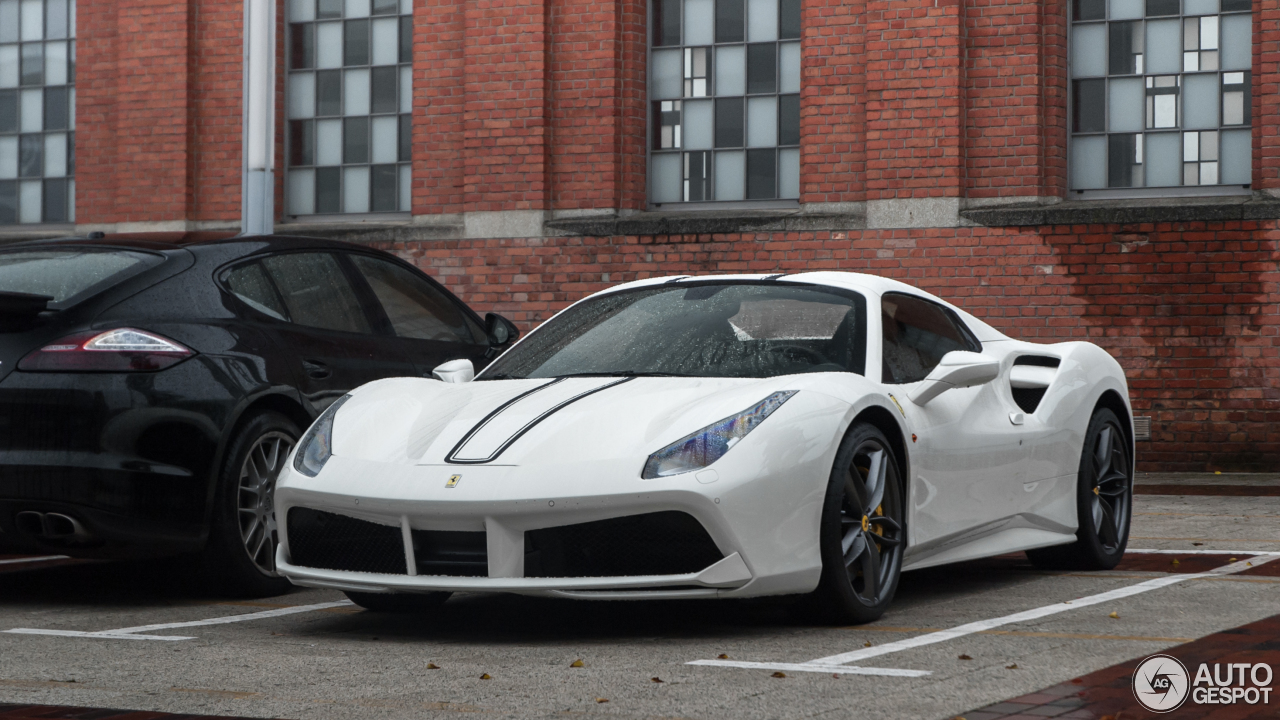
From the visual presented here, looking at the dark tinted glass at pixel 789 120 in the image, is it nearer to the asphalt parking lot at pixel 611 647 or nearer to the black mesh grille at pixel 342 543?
the asphalt parking lot at pixel 611 647

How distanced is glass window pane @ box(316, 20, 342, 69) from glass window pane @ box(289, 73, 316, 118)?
0.18 meters

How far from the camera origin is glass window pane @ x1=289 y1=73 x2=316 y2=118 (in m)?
15.8

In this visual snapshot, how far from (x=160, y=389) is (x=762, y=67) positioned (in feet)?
29.5

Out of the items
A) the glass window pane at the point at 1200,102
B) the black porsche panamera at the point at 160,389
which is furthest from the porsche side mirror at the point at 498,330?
the glass window pane at the point at 1200,102

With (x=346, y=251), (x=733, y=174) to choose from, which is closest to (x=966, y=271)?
(x=733, y=174)

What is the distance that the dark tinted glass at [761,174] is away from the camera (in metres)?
14.3

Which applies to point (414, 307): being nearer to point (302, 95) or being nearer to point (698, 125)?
point (698, 125)

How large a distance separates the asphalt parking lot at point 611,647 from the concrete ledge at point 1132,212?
228 inches

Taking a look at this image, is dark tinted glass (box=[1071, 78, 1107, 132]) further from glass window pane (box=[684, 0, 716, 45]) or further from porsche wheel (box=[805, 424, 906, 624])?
porsche wheel (box=[805, 424, 906, 624])

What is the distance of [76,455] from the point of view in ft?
19.9

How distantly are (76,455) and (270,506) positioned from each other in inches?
33.3

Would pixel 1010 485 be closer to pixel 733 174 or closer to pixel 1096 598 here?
pixel 1096 598

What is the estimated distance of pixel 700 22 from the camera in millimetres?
14500

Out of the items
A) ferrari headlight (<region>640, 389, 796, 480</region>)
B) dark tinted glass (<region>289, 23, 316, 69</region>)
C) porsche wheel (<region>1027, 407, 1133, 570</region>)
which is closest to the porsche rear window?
ferrari headlight (<region>640, 389, 796, 480</region>)
